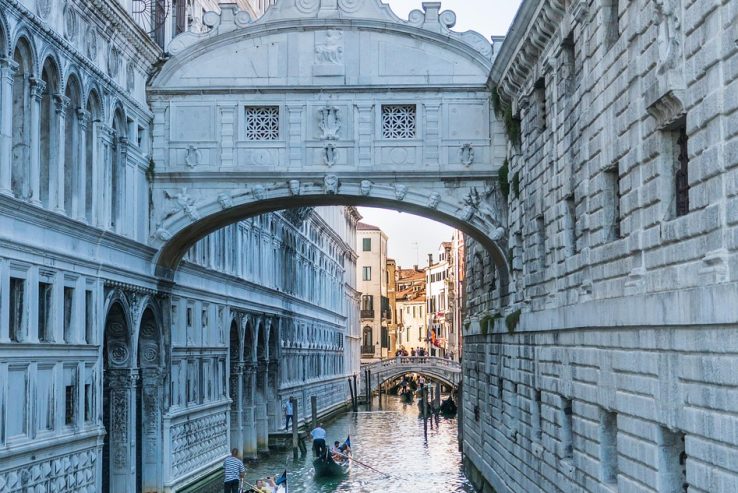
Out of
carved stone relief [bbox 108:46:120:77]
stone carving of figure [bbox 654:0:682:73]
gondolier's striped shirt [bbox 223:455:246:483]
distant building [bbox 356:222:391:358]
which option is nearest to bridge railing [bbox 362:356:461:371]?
distant building [bbox 356:222:391:358]

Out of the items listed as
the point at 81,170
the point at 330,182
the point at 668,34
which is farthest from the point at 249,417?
the point at 668,34

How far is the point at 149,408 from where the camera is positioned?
1966 cm

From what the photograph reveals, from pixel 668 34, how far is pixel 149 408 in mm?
12872

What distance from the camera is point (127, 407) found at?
18.2 m

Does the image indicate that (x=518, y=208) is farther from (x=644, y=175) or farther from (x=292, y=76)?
(x=644, y=175)

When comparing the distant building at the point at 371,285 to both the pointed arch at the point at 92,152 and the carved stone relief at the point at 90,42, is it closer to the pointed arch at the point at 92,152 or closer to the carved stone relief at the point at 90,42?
the pointed arch at the point at 92,152

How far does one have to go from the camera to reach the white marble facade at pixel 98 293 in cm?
1350

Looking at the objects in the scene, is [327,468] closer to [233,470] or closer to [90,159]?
[233,470]

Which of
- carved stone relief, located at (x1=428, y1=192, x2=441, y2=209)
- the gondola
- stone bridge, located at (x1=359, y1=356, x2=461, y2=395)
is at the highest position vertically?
carved stone relief, located at (x1=428, y1=192, x2=441, y2=209)

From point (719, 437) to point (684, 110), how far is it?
2453mm

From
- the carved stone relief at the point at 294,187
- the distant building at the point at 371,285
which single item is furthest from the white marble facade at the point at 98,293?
the distant building at the point at 371,285

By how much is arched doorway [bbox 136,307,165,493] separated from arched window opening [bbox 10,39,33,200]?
6.11 metres

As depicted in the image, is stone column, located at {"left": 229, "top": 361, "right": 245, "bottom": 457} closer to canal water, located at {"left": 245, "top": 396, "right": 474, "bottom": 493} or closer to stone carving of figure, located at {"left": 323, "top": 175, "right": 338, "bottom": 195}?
canal water, located at {"left": 245, "top": 396, "right": 474, "bottom": 493}

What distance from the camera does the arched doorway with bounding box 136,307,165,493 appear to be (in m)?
19.6
